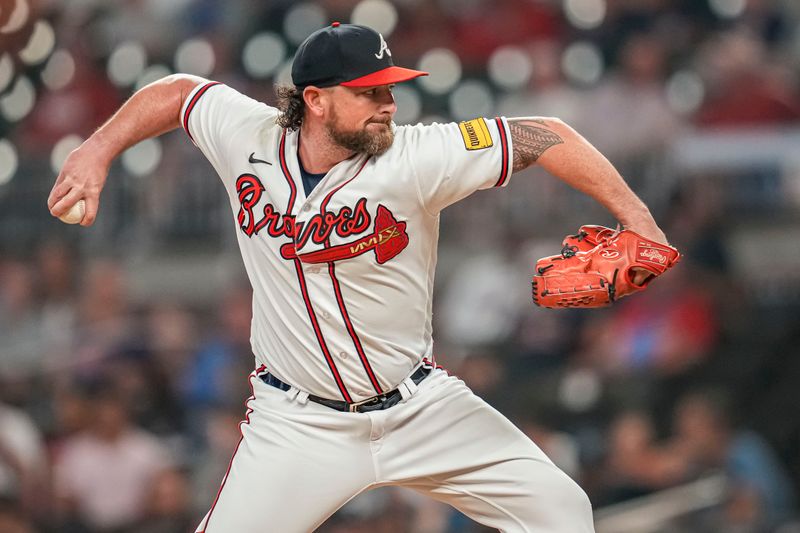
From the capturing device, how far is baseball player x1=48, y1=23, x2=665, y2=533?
301 cm

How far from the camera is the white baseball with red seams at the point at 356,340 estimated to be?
302 cm

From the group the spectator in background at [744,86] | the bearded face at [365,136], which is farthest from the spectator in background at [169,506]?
the spectator in background at [744,86]

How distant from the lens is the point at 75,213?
2996 mm

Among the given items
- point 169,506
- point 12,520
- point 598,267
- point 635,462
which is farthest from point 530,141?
point 12,520

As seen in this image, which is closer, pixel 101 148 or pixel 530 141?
pixel 530 141

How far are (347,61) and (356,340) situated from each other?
29.1 inches

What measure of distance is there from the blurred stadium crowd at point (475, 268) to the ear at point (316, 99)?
2.69 meters

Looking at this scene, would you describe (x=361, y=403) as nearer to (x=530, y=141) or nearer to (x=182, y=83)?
(x=530, y=141)

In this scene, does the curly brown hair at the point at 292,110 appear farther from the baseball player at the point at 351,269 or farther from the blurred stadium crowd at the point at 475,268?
the blurred stadium crowd at the point at 475,268

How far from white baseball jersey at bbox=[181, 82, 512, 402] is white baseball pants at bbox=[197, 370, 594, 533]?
9 centimetres

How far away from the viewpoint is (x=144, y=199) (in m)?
7.26

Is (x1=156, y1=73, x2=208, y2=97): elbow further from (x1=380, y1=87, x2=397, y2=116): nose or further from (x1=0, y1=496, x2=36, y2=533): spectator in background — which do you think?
(x1=0, y1=496, x2=36, y2=533): spectator in background

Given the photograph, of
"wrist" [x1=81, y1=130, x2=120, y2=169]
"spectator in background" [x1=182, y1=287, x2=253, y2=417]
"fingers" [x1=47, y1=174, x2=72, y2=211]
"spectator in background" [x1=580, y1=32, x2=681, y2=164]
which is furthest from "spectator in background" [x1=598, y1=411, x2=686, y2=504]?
"fingers" [x1=47, y1=174, x2=72, y2=211]

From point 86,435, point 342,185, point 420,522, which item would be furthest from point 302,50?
point 86,435
